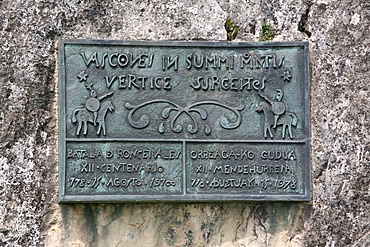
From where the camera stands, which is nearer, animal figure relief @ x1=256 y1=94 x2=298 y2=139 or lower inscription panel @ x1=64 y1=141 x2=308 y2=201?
→ lower inscription panel @ x1=64 y1=141 x2=308 y2=201

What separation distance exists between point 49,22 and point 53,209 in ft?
2.54

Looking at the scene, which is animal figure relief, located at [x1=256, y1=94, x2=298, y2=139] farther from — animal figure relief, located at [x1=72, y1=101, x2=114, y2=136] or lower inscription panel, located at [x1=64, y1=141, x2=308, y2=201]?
animal figure relief, located at [x1=72, y1=101, x2=114, y2=136]

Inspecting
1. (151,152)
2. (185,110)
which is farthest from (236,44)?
(151,152)

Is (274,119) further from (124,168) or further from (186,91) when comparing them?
(124,168)

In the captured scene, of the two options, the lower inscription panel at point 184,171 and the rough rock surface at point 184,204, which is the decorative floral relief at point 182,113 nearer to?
the lower inscription panel at point 184,171

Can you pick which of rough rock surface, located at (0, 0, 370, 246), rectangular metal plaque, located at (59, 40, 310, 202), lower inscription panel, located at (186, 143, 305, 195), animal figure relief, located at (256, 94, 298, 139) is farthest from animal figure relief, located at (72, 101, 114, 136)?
animal figure relief, located at (256, 94, 298, 139)

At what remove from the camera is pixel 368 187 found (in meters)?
3.36

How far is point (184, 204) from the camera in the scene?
330 centimetres

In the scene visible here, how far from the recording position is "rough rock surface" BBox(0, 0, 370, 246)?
3.23 metres

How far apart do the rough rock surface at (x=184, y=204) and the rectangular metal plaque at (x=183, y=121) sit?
0.08 metres

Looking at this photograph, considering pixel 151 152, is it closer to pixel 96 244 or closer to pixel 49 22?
pixel 96 244

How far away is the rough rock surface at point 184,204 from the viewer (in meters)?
3.23

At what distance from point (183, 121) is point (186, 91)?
0.42 ft

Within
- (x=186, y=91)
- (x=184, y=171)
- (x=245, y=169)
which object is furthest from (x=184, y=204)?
(x=186, y=91)
